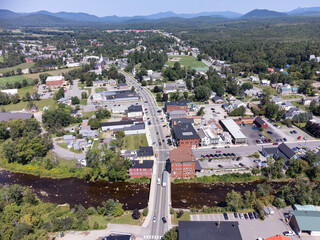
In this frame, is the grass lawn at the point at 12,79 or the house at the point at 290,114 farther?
the grass lawn at the point at 12,79

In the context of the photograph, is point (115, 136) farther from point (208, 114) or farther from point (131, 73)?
point (131, 73)

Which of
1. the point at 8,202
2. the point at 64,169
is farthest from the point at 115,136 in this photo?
the point at 8,202

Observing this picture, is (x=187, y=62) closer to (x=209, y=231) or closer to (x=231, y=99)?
(x=231, y=99)

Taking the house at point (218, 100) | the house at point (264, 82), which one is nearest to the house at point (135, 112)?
the house at point (218, 100)

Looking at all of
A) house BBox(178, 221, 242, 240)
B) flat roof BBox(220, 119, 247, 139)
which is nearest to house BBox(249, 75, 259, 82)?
flat roof BBox(220, 119, 247, 139)

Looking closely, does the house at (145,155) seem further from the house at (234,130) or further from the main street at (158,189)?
the house at (234,130)

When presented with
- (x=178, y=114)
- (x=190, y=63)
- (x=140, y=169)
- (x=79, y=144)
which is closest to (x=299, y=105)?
(x=178, y=114)

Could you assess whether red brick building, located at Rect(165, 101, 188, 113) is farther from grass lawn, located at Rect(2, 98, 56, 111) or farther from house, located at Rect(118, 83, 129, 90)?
grass lawn, located at Rect(2, 98, 56, 111)
